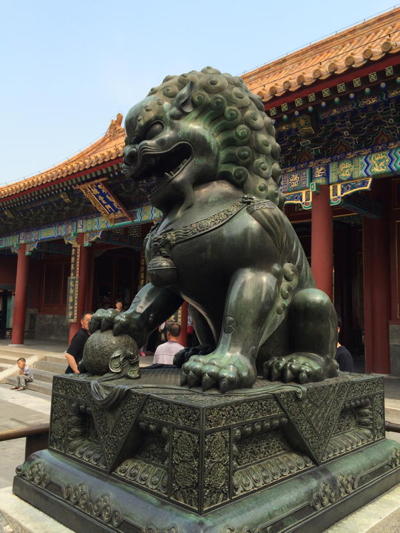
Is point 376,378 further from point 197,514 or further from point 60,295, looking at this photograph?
point 60,295

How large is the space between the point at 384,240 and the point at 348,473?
234 inches

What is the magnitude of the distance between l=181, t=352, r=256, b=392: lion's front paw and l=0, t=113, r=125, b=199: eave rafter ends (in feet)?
18.5

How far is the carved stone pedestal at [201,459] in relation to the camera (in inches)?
36.0

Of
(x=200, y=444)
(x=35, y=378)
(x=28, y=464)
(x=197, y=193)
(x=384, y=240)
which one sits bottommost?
(x=35, y=378)

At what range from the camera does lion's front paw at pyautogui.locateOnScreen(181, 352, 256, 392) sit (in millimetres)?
1050

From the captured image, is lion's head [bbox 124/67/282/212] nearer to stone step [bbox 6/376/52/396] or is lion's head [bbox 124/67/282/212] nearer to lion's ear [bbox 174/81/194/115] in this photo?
lion's ear [bbox 174/81/194/115]

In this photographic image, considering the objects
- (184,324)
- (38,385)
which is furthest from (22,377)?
(184,324)

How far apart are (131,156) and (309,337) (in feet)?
2.63

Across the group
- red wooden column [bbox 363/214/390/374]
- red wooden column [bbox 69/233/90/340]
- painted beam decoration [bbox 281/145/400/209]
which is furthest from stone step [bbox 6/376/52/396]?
red wooden column [bbox 363/214/390/374]

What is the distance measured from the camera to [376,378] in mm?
1594

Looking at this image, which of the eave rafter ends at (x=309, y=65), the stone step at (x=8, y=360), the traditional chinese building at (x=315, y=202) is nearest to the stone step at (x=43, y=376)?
the stone step at (x=8, y=360)

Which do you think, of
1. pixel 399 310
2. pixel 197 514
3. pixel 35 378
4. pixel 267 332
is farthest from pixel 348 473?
pixel 35 378

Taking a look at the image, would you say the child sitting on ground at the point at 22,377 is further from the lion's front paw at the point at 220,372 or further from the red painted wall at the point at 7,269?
the red painted wall at the point at 7,269

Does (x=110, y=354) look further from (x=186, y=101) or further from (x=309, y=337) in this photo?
(x=186, y=101)
